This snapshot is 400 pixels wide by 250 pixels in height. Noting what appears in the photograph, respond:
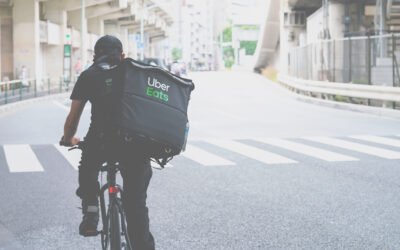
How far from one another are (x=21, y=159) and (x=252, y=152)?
13.2ft

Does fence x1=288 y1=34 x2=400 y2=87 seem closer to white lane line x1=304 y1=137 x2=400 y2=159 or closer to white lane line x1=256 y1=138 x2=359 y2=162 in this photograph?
white lane line x1=304 y1=137 x2=400 y2=159

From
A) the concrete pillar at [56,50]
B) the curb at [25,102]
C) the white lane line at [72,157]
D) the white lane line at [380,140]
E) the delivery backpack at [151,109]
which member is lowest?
the white lane line at [72,157]

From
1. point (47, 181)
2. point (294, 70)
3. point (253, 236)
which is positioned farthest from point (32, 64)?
point (253, 236)

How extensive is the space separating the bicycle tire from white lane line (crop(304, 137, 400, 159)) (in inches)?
319

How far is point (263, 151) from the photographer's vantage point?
12.4 m

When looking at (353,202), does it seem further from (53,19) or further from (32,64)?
(53,19)

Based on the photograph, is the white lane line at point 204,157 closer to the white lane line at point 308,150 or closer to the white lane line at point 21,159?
the white lane line at point 308,150

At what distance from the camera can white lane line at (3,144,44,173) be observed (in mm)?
10562

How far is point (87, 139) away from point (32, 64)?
4192 cm

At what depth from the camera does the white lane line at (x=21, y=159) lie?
10562 millimetres

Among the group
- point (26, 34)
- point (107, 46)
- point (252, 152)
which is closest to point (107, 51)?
point (107, 46)

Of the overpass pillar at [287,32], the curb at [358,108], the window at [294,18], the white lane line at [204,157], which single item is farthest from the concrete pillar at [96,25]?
the white lane line at [204,157]

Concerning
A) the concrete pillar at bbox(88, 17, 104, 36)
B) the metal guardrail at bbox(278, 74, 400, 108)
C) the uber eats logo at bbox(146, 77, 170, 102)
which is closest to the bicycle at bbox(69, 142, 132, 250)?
the uber eats logo at bbox(146, 77, 170, 102)

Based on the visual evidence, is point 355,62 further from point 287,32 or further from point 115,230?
point 287,32
